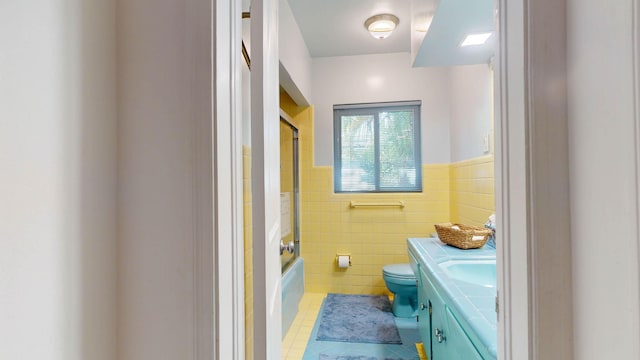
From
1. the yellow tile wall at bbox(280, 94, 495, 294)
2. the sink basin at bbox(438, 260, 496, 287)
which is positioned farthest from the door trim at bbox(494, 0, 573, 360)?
the yellow tile wall at bbox(280, 94, 495, 294)

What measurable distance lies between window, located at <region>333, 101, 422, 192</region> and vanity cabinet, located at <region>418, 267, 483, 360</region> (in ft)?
4.85

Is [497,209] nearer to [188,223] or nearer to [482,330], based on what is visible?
[482,330]

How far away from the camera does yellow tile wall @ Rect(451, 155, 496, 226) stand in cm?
202

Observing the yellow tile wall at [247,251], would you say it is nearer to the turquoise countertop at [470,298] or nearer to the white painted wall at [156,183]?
the white painted wall at [156,183]

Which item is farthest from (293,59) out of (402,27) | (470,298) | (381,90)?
(470,298)

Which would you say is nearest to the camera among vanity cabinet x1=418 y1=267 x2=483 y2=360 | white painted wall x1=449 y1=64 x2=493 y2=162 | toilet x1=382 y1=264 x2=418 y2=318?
vanity cabinet x1=418 y1=267 x2=483 y2=360

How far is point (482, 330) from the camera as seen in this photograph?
0.85 meters

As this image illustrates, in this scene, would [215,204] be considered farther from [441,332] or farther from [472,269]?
[472,269]

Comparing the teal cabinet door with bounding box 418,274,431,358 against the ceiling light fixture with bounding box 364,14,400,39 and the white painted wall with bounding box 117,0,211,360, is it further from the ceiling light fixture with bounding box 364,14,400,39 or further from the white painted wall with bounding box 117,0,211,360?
the ceiling light fixture with bounding box 364,14,400,39

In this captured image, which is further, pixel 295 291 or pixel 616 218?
pixel 295 291

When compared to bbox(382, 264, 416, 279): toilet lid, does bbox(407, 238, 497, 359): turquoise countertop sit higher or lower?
higher

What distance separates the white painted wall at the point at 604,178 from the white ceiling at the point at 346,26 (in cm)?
194

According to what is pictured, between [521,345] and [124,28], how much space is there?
106 cm

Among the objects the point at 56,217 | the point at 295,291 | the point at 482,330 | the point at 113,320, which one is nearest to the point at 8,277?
the point at 56,217
